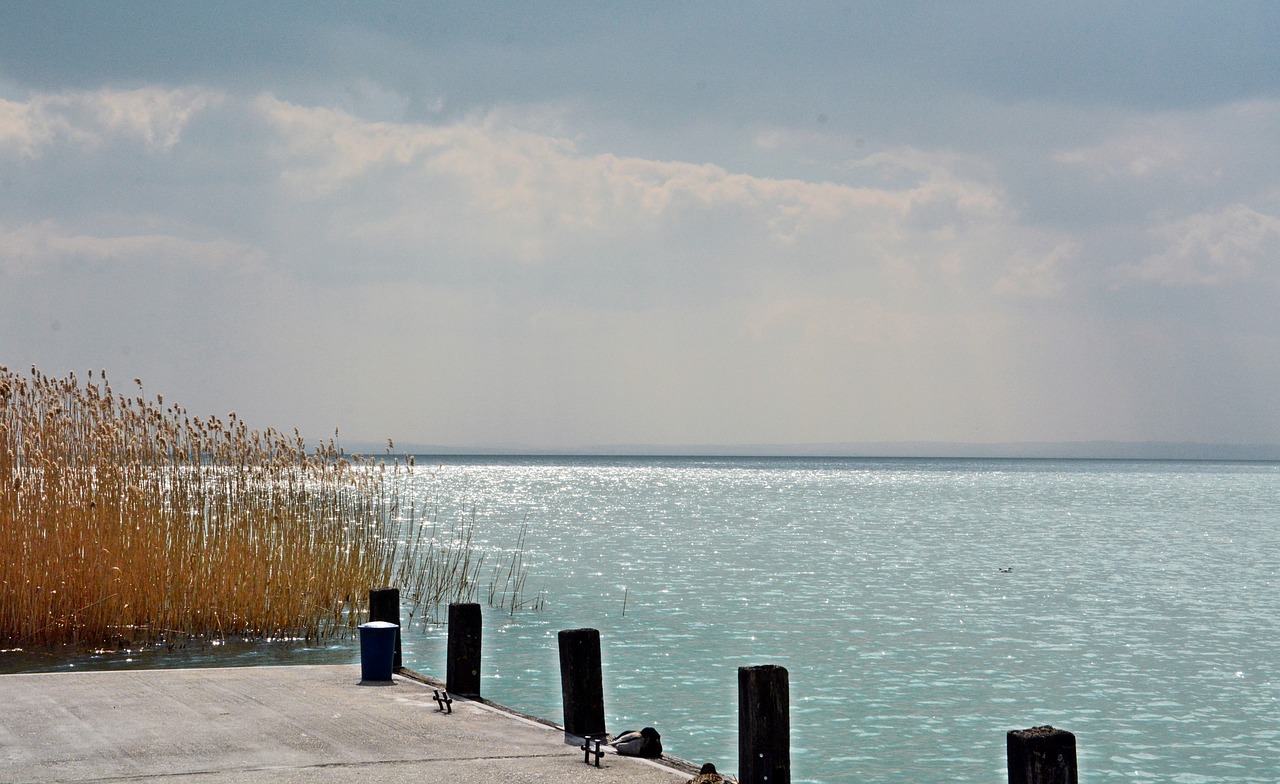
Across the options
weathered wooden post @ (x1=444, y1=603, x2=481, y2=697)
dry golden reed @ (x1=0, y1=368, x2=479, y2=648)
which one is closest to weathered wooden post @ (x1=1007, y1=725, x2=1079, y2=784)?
weathered wooden post @ (x1=444, y1=603, x2=481, y2=697)

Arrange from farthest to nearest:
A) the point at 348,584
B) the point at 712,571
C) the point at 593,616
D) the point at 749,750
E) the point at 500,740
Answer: the point at 712,571
the point at 593,616
the point at 348,584
the point at 500,740
the point at 749,750

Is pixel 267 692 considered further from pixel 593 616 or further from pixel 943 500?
pixel 943 500

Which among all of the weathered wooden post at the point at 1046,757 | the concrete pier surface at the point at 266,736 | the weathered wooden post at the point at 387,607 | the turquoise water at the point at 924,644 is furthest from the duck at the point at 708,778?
the turquoise water at the point at 924,644

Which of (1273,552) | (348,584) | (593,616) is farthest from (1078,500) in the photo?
(348,584)

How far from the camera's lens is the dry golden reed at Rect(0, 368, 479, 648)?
36.8ft

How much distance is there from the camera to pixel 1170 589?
2580 centimetres

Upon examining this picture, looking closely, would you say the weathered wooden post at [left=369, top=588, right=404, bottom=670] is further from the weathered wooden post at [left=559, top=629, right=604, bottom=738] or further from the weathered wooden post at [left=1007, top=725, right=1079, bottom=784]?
the weathered wooden post at [left=1007, top=725, right=1079, bottom=784]

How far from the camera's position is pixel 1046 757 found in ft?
17.0

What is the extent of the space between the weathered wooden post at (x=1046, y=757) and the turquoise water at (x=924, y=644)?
5332 mm

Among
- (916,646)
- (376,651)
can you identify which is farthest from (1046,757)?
(916,646)

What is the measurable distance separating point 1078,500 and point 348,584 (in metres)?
66.6

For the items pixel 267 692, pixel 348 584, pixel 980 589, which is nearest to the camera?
pixel 267 692

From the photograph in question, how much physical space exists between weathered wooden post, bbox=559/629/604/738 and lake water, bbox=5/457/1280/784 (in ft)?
11.2

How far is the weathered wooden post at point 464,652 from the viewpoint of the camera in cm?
825
